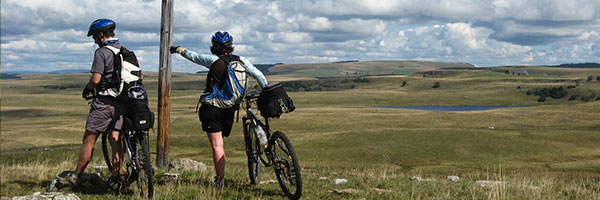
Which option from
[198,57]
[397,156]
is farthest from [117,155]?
[397,156]

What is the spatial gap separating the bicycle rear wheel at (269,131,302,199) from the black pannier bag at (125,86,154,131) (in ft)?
6.42

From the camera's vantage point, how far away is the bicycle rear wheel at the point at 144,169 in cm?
831

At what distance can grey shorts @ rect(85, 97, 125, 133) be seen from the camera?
8758 mm

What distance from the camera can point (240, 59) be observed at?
851cm

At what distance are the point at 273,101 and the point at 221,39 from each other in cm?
130

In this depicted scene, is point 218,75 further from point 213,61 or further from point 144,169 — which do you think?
point 144,169

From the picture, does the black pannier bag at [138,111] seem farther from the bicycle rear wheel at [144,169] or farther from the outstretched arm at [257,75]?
the outstretched arm at [257,75]

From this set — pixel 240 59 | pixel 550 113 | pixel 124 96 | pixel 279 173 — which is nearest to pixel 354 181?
pixel 279 173

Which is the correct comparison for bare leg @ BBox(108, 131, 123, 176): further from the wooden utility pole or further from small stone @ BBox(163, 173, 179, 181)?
the wooden utility pole

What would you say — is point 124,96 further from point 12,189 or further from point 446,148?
point 446,148

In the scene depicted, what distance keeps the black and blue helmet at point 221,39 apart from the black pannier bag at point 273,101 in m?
0.96

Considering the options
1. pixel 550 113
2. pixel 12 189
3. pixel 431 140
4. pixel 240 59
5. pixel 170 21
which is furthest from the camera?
pixel 550 113

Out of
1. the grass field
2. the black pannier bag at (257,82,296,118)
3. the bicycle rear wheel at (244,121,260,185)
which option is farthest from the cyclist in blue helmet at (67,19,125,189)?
the black pannier bag at (257,82,296,118)

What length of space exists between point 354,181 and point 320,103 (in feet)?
543
